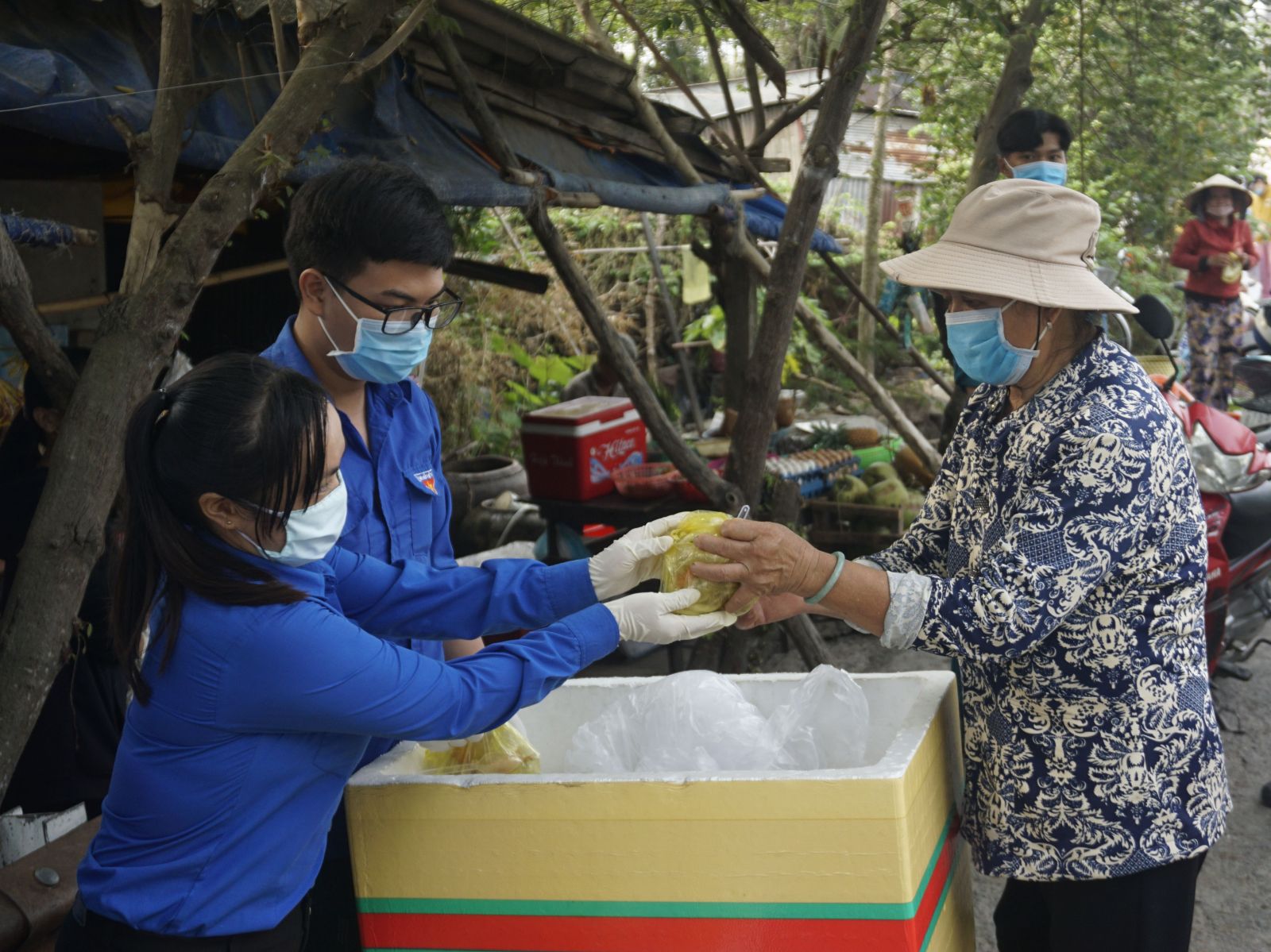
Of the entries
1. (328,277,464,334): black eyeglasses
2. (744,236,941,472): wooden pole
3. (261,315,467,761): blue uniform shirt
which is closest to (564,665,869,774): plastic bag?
(261,315,467,761): blue uniform shirt

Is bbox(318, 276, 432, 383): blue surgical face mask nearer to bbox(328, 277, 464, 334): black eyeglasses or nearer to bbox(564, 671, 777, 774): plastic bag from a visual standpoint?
bbox(328, 277, 464, 334): black eyeglasses

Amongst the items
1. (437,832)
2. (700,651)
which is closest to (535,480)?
(700,651)

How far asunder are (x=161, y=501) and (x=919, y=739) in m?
1.16

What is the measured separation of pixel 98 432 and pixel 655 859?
1.30 m

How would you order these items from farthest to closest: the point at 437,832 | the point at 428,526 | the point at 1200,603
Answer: the point at 428,526 → the point at 1200,603 → the point at 437,832

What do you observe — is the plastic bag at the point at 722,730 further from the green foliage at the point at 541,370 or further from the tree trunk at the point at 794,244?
the green foliage at the point at 541,370

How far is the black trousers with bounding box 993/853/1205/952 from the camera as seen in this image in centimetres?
183

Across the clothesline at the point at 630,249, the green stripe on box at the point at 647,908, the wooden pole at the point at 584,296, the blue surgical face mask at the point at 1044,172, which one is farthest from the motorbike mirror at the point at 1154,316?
the clothesline at the point at 630,249

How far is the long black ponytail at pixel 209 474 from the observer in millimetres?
1471

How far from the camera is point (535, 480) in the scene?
5.14 meters

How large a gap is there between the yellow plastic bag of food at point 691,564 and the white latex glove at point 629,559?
2 centimetres

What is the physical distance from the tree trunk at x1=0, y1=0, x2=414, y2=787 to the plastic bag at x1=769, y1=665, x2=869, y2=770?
133cm

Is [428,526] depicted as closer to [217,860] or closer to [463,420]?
[217,860]

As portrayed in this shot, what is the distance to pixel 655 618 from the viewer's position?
6.23ft
